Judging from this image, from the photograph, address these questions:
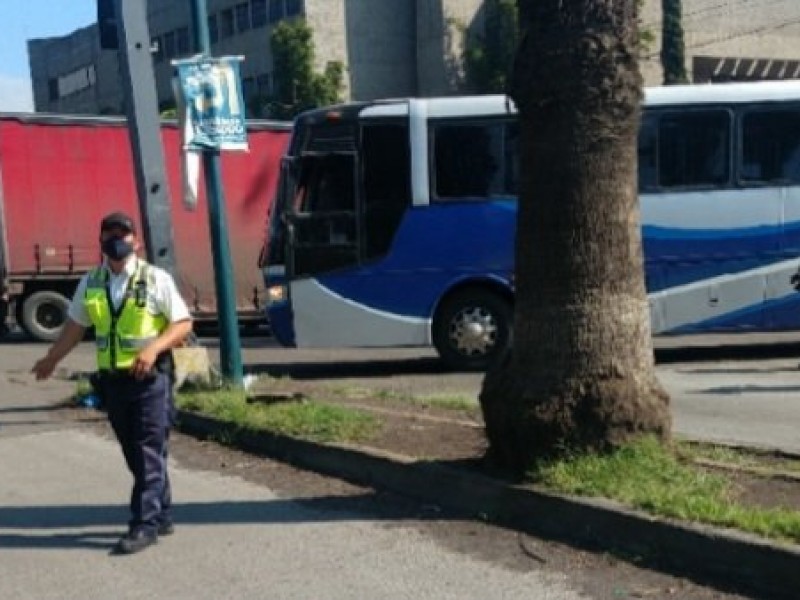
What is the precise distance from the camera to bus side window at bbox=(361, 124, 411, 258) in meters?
14.4

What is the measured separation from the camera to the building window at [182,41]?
223 ft

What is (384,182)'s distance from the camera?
47.3ft

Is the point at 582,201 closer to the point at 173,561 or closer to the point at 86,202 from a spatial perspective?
the point at 173,561

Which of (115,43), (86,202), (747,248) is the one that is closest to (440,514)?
(115,43)

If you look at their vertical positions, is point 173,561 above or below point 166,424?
below

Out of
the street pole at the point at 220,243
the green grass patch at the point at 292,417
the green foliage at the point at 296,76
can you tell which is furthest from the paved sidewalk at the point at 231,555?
the green foliage at the point at 296,76

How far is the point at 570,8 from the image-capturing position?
6547mm

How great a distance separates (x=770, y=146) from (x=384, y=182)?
4.82m

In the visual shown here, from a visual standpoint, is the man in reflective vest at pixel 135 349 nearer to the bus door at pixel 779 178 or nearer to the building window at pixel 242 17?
the bus door at pixel 779 178

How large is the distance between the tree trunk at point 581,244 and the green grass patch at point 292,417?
2215 millimetres

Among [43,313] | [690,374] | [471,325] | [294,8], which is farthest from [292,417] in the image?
[294,8]

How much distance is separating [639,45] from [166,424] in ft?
11.2

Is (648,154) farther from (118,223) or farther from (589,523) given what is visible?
→ (118,223)

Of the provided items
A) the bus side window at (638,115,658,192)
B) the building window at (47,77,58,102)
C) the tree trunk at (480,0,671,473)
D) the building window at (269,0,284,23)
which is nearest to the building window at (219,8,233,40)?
the building window at (269,0,284,23)
